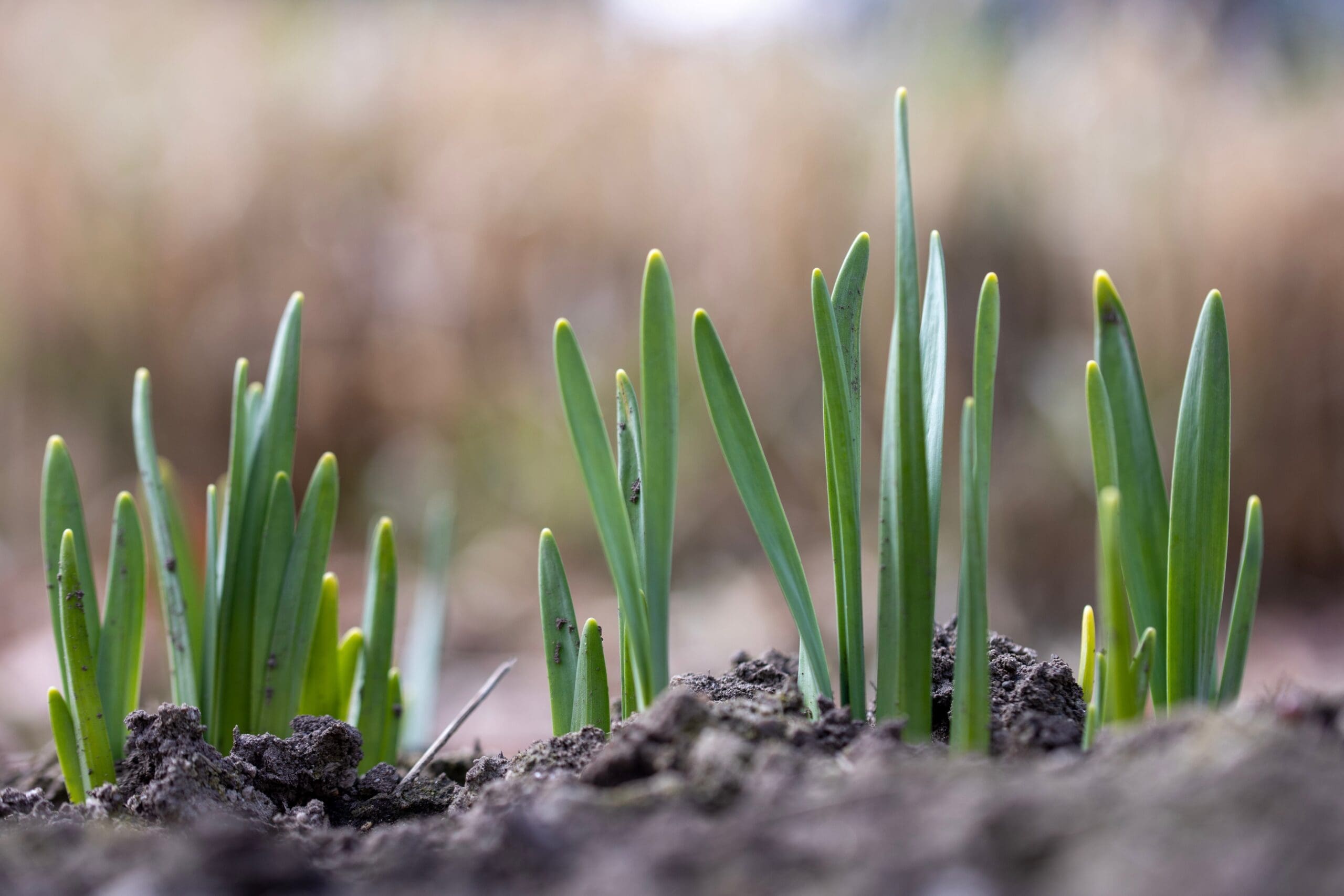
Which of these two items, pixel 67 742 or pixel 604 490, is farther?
pixel 67 742

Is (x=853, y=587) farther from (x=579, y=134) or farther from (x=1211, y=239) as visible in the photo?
(x=579, y=134)

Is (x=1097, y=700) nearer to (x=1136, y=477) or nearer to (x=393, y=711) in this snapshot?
(x=1136, y=477)

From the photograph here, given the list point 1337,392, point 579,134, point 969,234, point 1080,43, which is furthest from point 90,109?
point 1337,392

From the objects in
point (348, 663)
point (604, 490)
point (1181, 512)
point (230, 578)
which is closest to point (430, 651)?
point (348, 663)

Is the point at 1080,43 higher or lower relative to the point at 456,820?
higher

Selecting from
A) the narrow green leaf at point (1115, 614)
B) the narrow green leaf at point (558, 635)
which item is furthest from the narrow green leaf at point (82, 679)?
the narrow green leaf at point (1115, 614)

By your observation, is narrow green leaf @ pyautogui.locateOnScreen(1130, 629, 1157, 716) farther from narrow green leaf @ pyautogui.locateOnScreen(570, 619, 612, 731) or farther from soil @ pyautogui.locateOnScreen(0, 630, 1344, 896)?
narrow green leaf @ pyautogui.locateOnScreen(570, 619, 612, 731)

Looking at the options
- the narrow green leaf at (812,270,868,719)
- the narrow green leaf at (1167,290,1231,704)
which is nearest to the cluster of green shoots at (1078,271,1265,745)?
the narrow green leaf at (1167,290,1231,704)
